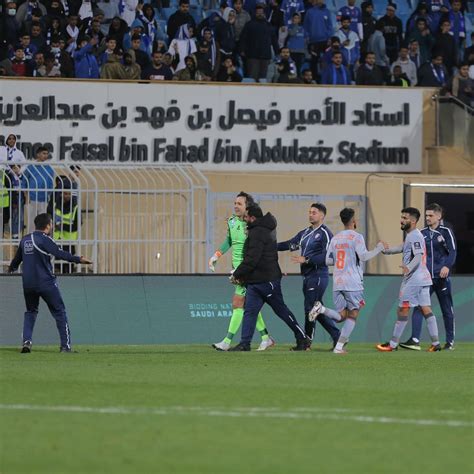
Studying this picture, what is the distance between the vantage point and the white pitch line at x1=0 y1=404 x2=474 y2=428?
11.2 m

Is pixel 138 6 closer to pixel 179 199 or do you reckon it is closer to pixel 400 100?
pixel 400 100

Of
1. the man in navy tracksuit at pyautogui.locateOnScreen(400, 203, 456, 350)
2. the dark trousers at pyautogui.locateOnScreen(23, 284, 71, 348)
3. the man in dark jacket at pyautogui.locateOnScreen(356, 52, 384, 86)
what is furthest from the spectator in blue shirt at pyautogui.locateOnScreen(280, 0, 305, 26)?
the dark trousers at pyautogui.locateOnScreen(23, 284, 71, 348)

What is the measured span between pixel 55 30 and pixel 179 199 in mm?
6813

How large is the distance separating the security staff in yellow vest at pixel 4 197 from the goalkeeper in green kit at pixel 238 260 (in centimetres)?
393

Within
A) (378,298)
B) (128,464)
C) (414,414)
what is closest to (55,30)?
(378,298)

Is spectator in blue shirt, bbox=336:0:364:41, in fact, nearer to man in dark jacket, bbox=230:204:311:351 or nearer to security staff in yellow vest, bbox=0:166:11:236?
security staff in yellow vest, bbox=0:166:11:236

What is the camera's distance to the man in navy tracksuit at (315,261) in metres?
20.3

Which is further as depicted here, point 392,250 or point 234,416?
point 392,250

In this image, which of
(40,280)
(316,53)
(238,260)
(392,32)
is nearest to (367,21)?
(392,32)

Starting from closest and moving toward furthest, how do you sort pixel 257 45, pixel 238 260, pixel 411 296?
pixel 411 296, pixel 238 260, pixel 257 45

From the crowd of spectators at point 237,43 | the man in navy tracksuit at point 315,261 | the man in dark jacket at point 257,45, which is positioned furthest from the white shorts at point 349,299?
the man in dark jacket at point 257,45

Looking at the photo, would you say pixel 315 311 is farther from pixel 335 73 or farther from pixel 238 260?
pixel 335 73

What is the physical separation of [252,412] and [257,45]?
19894 millimetres

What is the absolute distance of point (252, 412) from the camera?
11.6 m
